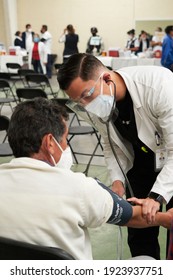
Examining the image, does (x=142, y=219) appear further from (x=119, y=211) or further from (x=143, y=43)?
(x=143, y=43)

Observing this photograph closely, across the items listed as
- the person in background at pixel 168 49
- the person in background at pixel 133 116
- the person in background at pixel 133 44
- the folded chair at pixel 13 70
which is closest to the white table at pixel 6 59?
the folded chair at pixel 13 70

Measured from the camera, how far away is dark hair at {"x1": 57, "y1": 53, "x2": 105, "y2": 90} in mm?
1492

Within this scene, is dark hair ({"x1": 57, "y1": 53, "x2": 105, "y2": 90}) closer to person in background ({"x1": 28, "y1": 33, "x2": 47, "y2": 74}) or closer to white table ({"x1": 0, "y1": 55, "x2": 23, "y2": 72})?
white table ({"x1": 0, "y1": 55, "x2": 23, "y2": 72})

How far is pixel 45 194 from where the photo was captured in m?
1.00


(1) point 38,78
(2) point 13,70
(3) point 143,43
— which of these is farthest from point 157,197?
(3) point 143,43

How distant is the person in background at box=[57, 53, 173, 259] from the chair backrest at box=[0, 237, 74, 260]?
495mm

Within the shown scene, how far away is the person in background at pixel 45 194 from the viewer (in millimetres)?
994

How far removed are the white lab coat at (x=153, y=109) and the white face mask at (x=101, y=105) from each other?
85 millimetres

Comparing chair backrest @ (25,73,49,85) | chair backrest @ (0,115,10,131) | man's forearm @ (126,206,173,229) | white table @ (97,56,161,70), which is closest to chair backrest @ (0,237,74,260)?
man's forearm @ (126,206,173,229)

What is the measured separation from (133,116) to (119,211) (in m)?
0.57

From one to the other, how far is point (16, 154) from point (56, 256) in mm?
327

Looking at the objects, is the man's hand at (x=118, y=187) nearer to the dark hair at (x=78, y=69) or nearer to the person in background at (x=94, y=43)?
the dark hair at (x=78, y=69)

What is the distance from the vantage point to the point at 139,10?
11.6 metres
